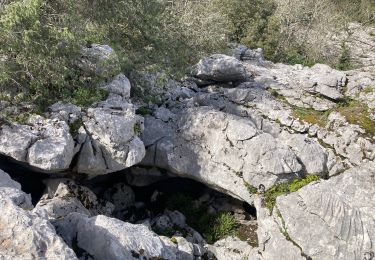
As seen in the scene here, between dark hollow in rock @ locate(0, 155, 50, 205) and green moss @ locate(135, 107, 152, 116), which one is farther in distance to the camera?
green moss @ locate(135, 107, 152, 116)

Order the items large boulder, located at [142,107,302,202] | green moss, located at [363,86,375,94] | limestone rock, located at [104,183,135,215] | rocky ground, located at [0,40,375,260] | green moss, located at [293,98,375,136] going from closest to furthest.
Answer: rocky ground, located at [0,40,375,260] < large boulder, located at [142,107,302,202] < green moss, located at [293,98,375,136] < limestone rock, located at [104,183,135,215] < green moss, located at [363,86,375,94]

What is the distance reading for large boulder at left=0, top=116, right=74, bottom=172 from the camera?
35.2ft

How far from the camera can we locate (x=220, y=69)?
16.7m

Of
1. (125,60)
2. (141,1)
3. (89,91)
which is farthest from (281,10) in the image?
(89,91)

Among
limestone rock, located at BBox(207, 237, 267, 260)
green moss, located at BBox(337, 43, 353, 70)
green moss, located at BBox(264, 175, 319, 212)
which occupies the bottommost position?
limestone rock, located at BBox(207, 237, 267, 260)

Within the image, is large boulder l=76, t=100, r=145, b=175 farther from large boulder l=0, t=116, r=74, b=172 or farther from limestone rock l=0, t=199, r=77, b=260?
limestone rock l=0, t=199, r=77, b=260

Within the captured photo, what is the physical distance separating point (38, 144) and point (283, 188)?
300 inches

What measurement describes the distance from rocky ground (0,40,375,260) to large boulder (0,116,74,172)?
3cm

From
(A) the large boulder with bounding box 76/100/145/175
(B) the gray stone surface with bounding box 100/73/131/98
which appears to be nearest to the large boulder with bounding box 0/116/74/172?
(A) the large boulder with bounding box 76/100/145/175

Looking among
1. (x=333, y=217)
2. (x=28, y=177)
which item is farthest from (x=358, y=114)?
(x=28, y=177)

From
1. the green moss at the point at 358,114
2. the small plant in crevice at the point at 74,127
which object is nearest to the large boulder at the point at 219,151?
the green moss at the point at 358,114

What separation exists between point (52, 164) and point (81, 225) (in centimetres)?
234

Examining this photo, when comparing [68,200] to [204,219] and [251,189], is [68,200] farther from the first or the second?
[251,189]

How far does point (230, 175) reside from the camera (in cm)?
1368
